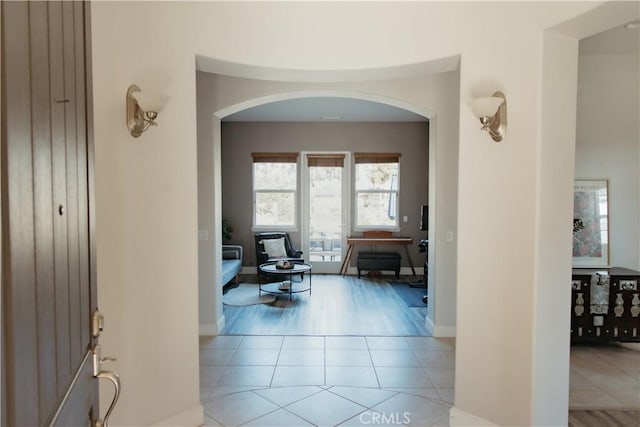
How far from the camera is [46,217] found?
0.80 meters

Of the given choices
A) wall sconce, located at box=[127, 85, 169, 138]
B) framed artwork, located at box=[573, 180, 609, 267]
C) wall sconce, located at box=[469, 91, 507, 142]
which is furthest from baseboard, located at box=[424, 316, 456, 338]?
wall sconce, located at box=[127, 85, 169, 138]

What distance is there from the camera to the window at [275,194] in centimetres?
807

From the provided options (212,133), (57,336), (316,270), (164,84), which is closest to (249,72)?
(164,84)

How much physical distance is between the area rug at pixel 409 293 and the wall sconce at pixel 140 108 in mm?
4579

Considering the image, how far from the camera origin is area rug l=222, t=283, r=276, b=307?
19.4 feet

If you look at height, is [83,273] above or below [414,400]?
above

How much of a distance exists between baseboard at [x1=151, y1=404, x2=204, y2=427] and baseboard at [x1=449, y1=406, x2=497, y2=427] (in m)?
1.67

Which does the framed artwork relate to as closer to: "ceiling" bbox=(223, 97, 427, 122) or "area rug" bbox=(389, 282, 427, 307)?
"area rug" bbox=(389, 282, 427, 307)

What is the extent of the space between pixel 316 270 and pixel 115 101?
20.5ft

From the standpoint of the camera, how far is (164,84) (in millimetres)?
2451

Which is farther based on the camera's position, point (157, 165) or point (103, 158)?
Result: point (157, 165)

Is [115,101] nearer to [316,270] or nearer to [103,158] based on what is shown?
[103,158]

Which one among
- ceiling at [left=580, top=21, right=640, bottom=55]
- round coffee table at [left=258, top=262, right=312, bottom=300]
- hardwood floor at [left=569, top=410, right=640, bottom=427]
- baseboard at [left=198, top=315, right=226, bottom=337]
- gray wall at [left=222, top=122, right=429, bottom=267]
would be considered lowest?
hardwood floor at [left=569, top=410, right=640, bottom=427]

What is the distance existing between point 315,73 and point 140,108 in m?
1.17
